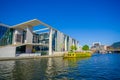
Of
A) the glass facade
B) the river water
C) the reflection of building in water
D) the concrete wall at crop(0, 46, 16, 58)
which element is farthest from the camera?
the glass facade

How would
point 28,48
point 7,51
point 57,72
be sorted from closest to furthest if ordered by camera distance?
point 57,72 < point 7,51 < point 28,48

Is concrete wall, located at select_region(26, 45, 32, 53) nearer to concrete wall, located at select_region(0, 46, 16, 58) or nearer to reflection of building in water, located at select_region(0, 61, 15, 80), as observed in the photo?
concrete wall, located at select_region(0, 46, 16, 58)

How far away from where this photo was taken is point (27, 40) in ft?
233

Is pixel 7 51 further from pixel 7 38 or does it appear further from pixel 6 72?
pixel 6 72

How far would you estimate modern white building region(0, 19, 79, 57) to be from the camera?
200 feet

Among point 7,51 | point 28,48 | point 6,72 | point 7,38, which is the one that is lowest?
point 6,72

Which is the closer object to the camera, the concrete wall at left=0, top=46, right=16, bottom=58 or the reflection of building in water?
the reflection of building in water

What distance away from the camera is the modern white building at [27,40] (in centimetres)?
6087

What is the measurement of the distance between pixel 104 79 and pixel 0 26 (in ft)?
186

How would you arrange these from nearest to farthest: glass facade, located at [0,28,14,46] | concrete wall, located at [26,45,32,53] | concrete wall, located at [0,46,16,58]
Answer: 1. concrete wall, located at [0,46,16,58]
2. glass facade, located at [0,28,14,46]
3. concrete wall, located at [26,45,32,53]

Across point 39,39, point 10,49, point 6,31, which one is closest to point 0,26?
point 6,31

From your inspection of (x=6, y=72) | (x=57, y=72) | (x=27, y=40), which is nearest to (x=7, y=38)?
(x=27, y=40)

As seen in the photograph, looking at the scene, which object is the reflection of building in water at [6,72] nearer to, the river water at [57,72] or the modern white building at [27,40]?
the river water at [57,72]

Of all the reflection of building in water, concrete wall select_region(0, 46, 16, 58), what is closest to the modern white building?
concrete wall select_region(0, 46, 16, 58)
